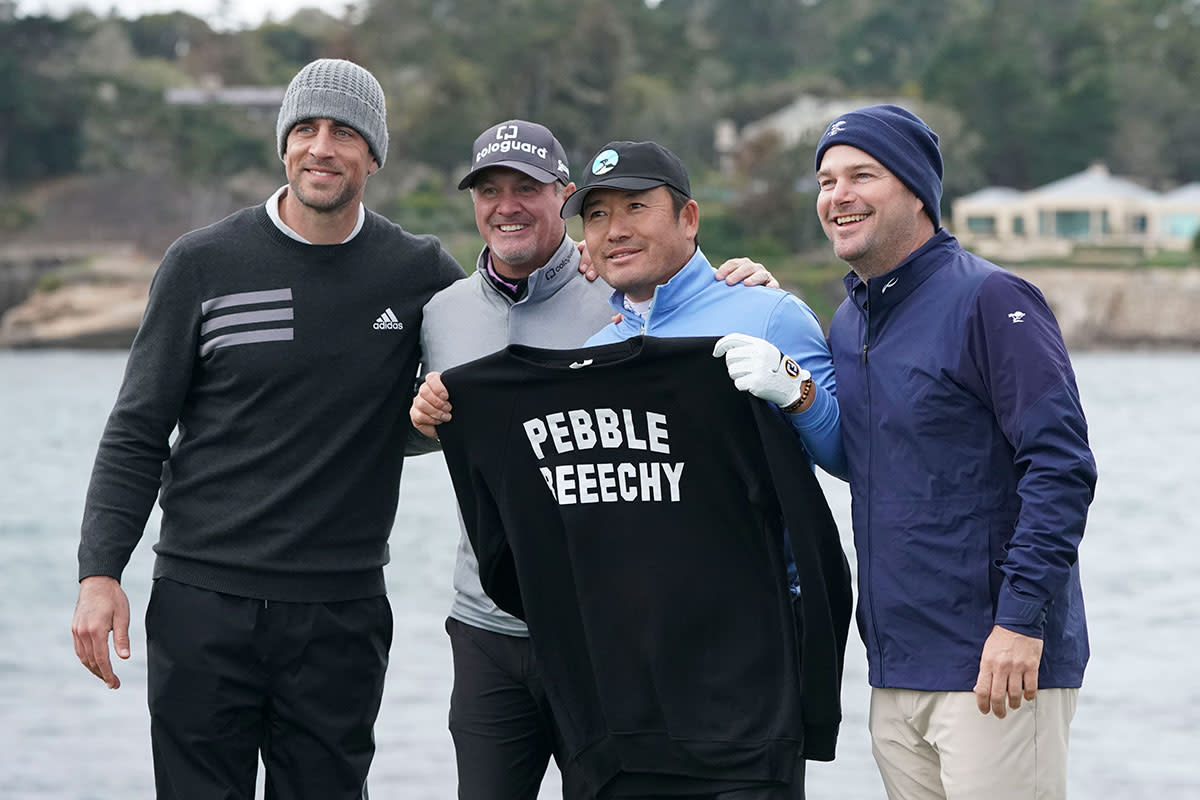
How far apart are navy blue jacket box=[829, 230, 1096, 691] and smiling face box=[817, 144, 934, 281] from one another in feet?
0.18

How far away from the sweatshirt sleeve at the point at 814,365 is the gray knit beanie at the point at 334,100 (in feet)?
4.18

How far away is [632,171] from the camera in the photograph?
3742mm

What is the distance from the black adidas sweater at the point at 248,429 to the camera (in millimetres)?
4109

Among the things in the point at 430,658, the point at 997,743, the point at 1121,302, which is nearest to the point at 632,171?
the point at 997,743

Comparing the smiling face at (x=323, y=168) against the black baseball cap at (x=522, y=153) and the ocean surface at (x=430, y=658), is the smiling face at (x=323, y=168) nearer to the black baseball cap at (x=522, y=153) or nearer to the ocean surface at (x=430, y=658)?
the black baseball cap at (x=522, y=153)

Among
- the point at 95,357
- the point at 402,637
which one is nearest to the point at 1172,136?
the point at 95,357

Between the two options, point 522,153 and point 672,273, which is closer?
point 672,273

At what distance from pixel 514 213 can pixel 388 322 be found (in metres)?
0.46

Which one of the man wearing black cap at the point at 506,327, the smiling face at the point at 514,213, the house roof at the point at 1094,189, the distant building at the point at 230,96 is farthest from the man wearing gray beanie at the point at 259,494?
the distant building at the point at 230,96

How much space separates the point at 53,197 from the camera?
228 feet

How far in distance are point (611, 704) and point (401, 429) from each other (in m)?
1.05

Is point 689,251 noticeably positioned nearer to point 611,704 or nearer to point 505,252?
point 505,252

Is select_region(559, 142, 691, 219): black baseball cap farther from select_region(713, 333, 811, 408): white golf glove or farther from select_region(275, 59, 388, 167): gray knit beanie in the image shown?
select_region(275, 59, 388, 167): gray knit beanie

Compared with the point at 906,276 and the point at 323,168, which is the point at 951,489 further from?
the point at 323,168
